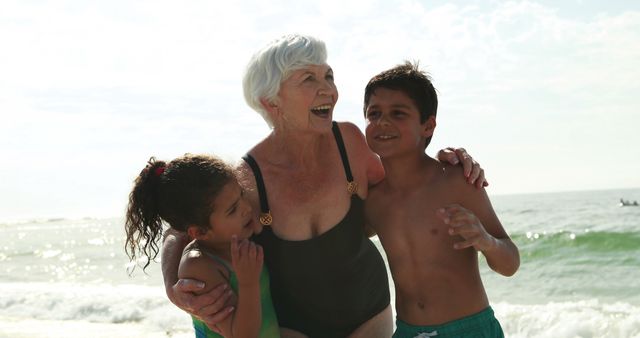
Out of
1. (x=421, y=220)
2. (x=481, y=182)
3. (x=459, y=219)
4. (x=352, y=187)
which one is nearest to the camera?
(x=459, y=219)

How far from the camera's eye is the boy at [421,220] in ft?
11.4

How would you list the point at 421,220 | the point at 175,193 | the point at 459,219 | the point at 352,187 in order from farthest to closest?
the point at 352,187, the point at 421,220, the point at 175,193, the point at 459,219

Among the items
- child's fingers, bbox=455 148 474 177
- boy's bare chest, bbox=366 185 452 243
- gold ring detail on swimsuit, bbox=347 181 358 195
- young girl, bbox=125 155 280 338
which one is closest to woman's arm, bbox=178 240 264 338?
young girl, bbox=125 155 280 338

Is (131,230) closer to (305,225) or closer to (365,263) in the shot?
(305,225)

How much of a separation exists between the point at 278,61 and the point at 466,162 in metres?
1.07

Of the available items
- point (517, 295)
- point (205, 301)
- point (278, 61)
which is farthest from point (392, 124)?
point (517, 295)

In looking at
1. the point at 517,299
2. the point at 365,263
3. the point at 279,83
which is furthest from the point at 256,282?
the point at 517,299

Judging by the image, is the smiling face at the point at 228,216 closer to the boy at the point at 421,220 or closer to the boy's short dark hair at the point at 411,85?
the boy at the point at 421,220

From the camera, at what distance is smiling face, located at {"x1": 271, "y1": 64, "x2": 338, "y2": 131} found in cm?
359

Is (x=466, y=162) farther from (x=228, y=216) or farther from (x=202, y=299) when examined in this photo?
(x=202, y=299)

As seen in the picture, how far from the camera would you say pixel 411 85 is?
369cm

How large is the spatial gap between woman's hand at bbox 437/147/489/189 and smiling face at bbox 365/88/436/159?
0.16 metres

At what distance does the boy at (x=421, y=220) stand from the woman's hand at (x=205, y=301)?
0.95 metres

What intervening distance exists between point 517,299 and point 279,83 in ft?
31.0
